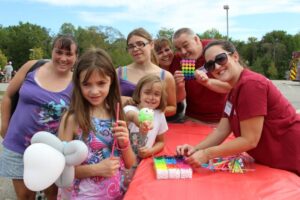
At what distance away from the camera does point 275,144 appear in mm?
2502

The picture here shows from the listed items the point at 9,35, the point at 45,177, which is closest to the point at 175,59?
the point at 45,177

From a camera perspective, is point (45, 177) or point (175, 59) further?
point (175, 59)

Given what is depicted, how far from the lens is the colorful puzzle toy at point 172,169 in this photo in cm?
226

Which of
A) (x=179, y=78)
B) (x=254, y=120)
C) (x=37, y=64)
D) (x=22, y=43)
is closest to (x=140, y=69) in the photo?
(x=179, y=78)

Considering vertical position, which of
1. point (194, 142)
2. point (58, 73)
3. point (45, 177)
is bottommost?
point (194, 142)

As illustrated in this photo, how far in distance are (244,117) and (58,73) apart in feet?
4.90

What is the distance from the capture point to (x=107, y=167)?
86.1 inches

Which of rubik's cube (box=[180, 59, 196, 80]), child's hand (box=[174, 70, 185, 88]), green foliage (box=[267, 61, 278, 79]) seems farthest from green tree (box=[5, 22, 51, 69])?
child's hand (box=[174, 70, 185, 88])

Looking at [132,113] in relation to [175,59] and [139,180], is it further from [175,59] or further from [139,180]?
[175,59]

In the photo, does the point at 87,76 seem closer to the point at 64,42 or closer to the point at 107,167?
the point at 107,167

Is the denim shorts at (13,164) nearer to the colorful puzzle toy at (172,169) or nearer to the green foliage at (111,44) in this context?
the colorful puzzle toy at (172,169)

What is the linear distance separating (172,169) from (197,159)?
22 centimetres

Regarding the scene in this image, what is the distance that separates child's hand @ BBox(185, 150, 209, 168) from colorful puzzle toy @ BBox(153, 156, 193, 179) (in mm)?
37

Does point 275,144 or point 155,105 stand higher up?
point 155,105
